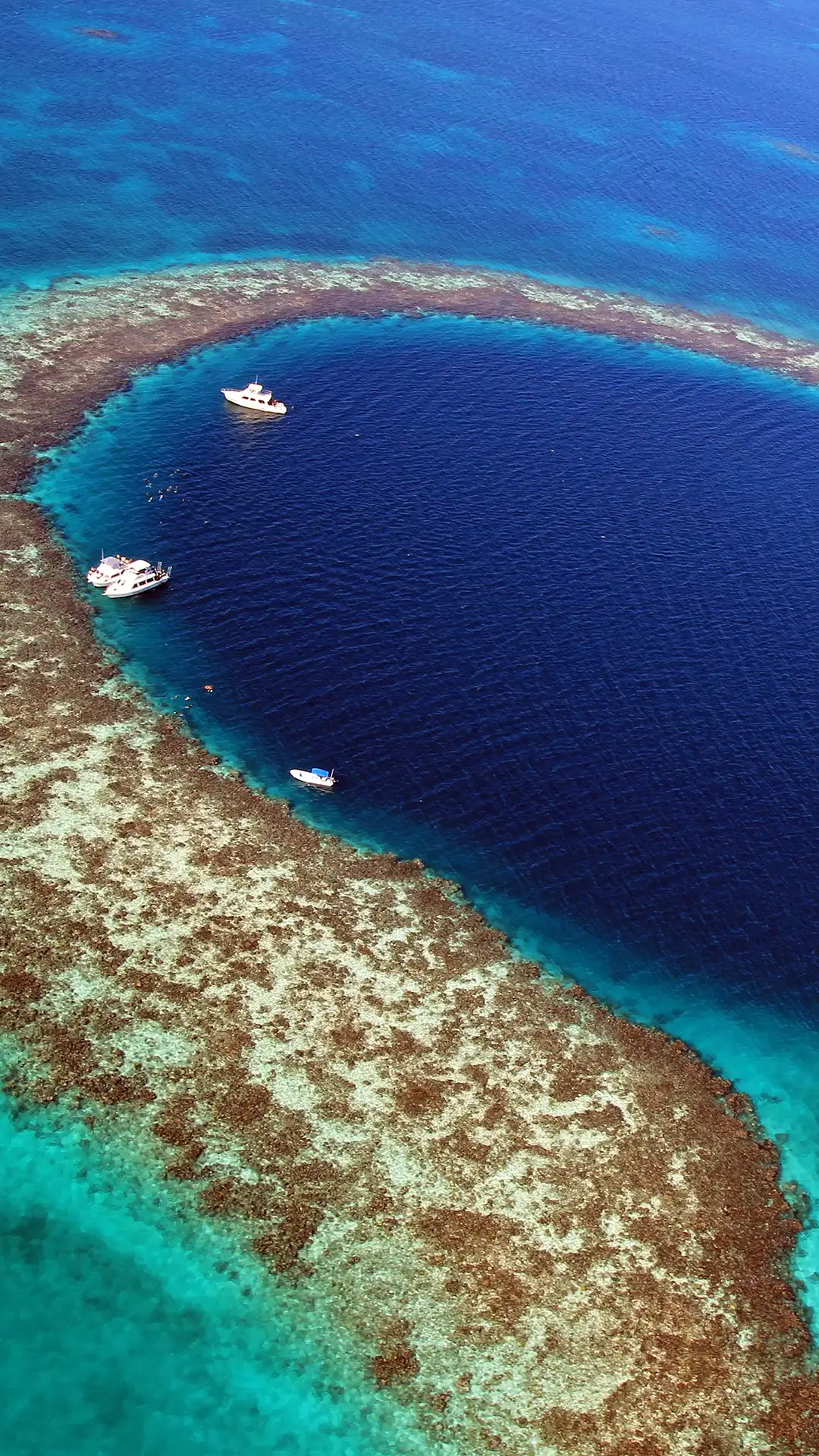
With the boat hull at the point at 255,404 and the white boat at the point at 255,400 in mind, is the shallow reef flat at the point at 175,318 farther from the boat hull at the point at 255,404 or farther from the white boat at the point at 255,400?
the white boat at the point at 255,400

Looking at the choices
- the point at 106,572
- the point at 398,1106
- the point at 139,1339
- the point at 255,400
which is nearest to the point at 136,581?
the point at 106,572

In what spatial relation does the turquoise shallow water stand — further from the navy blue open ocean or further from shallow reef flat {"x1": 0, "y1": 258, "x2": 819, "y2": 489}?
shallow reef flat {"x1": 0, "y1": 258, "x2": 819, "y2": 489}

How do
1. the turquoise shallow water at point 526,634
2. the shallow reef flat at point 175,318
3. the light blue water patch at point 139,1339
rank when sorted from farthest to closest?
the shallow reef flat at point 175,318, the turquoise shallow water at point 526,634, the light blue water patch at point 139,1339

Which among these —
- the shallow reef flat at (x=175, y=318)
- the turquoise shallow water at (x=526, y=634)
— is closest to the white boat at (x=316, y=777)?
the turquoise shallow water at (x=526, y=634)

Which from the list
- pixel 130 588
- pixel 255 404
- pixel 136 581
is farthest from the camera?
pixel 255 404

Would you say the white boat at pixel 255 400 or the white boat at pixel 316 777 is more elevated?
the white boat at pixel 255 400

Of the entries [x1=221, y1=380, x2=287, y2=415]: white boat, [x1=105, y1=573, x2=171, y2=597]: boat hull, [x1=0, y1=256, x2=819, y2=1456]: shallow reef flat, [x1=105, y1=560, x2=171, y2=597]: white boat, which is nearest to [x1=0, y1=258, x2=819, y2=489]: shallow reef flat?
[x1=221, y1=380, x2=287, y2=415]: white boat

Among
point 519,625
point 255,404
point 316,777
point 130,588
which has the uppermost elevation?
point 255,404

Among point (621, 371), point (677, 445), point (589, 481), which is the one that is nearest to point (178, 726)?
point (589, 481)

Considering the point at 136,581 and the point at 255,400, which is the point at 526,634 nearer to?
the point at 136,581
